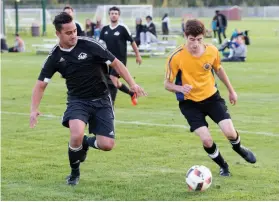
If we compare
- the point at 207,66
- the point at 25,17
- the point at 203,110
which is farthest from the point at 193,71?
the point at 25,17

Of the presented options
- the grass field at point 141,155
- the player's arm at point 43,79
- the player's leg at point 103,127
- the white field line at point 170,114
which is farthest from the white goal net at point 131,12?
the player's arm at point 43,79

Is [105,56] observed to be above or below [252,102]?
above

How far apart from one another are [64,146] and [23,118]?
384 cm

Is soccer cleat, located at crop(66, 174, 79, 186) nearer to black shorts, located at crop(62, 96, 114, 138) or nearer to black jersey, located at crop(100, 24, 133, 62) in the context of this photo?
black shorts, located at crop(62, 96, 114, 138)

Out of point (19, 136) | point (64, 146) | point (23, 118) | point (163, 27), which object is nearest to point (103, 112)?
point (64, 146)

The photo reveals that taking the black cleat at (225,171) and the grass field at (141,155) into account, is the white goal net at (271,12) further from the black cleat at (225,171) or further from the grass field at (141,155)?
the black cleat at (225,171)

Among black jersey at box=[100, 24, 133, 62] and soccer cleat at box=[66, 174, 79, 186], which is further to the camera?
black jersey at box=[100, 24, 133, 62]

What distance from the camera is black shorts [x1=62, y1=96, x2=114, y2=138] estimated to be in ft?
30.8

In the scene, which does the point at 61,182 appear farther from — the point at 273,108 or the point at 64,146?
the point at 273,108

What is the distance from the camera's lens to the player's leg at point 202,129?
31.4 feet

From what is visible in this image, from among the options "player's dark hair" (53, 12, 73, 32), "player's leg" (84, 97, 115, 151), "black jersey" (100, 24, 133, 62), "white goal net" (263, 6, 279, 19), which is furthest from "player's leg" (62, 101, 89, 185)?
"white goal net" (263, 6, 279, 19)

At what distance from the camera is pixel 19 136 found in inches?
534

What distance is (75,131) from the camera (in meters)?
9.16

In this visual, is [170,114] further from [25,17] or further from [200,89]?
[25,17]
